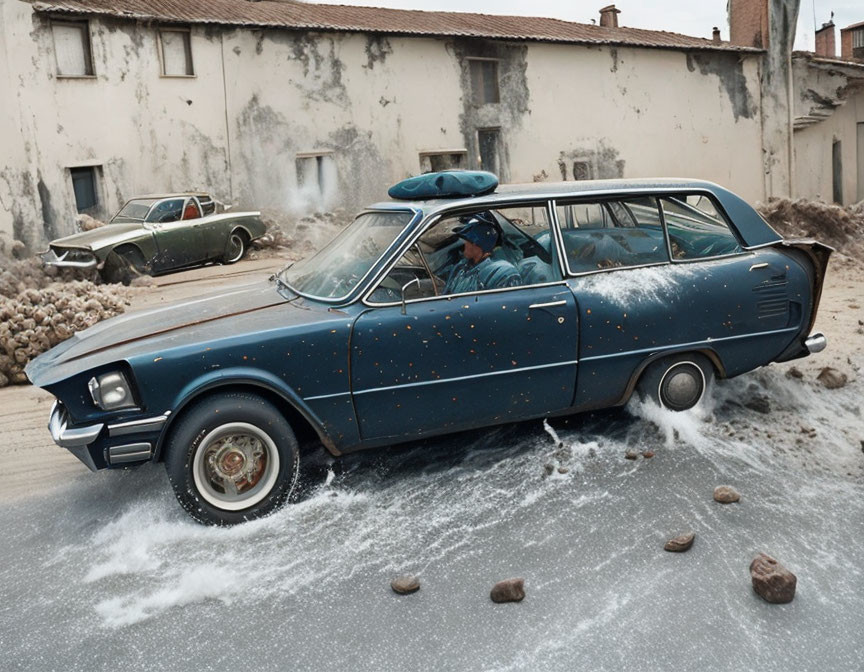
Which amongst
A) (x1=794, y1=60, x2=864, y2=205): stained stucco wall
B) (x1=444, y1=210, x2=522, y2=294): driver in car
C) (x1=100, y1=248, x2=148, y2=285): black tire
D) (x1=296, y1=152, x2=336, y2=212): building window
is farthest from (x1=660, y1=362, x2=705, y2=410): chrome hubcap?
(x1=794, y1=60, x2=864, y2=205): stained stucco wall

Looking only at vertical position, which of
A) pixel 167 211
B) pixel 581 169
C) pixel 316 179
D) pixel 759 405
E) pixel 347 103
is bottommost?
pixel 759 405

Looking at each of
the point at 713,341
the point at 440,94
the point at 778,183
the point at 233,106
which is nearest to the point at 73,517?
the point at 713,341

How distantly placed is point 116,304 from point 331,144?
11.5 metres

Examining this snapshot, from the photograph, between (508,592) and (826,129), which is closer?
(508,592)

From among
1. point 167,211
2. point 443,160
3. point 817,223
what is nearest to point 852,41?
point 443,160

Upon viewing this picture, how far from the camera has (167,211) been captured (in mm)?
14422

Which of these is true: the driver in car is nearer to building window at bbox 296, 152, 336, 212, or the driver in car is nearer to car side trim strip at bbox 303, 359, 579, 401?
car side trim strip at bbox 303, 359, 579, 401

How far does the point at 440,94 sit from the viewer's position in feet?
68.3

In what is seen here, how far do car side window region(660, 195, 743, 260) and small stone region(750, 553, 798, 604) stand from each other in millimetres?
2124

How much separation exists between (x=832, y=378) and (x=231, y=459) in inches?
154

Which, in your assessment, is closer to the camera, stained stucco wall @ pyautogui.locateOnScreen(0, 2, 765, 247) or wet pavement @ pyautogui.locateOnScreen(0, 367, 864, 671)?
wet pavement @ pyautogui.locateOnScreen(0, 367, 864, 671)

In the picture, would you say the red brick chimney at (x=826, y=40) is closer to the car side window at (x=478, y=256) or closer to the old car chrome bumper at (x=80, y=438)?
the car side window at (x=478, y=256)

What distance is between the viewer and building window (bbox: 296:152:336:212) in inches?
761

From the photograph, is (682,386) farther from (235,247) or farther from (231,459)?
(235,247)
